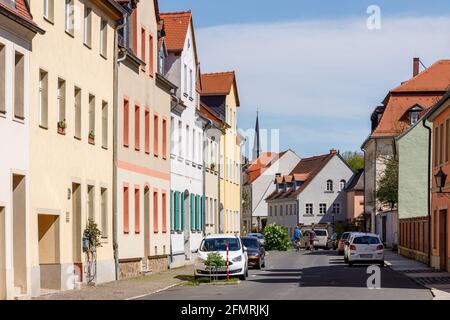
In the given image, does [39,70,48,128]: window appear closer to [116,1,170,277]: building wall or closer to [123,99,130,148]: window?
[116,1,170,277]: building wall

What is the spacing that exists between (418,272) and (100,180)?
13601mm

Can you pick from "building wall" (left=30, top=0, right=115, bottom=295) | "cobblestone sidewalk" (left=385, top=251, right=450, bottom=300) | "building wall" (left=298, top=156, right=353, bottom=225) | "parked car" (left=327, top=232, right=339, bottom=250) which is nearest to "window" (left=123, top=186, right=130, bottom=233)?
"building wall" (left=30, top=0, right=115, bottom=295)

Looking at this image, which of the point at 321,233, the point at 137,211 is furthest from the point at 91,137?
the point at 321,233

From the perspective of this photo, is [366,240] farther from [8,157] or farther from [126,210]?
[8,157]

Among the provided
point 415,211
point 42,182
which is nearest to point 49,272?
point 42,182

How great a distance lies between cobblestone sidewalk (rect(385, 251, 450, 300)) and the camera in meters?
28.8

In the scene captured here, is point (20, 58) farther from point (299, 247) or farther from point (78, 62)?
point (299, 247)

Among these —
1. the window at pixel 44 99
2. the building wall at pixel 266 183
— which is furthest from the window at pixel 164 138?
the building wall at pixel 266 183

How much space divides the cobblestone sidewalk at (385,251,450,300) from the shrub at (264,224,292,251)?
80.8ft

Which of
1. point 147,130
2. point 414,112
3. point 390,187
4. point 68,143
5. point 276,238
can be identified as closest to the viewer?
point 68,143

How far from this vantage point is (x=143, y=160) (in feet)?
131

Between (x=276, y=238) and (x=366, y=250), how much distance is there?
31.7 m

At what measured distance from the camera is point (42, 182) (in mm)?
26922

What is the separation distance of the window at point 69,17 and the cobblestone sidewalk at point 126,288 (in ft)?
23.3
